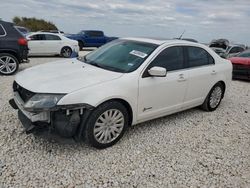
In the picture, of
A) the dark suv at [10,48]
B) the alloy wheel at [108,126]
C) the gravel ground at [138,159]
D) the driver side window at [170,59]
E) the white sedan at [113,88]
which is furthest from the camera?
the dark suv at [10,48]

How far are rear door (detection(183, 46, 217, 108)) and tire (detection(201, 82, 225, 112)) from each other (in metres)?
0.20

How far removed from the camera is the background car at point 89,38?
65.6 ft

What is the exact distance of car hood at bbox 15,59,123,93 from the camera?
3.18 meters

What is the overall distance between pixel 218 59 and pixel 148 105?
7.79ft

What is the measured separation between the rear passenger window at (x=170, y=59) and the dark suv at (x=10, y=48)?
5615 mm

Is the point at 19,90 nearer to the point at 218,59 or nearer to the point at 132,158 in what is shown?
the point at 132,158

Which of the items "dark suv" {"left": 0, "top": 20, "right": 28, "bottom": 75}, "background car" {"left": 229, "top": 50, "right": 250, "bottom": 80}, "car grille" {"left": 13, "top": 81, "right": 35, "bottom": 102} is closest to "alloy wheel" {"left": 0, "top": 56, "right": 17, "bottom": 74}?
"dark suv" {"left": 0, "top": 20, "right": 28, "bottom": 75}

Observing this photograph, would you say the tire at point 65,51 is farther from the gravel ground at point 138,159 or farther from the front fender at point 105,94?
the front fender at point 105,94

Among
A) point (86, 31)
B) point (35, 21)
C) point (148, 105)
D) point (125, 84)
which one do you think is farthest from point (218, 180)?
point (35, 21)

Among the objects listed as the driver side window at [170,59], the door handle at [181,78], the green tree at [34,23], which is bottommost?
the door handle at [181,78]

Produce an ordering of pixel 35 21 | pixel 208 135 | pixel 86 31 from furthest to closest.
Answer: pixel 35 21 < pixel 86 31 < pixel 208 135

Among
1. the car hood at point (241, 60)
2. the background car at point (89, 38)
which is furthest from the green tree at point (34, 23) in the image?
the car hood at point (241, 60)

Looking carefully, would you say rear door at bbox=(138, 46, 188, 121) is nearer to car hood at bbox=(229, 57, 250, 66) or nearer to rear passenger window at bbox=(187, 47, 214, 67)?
rear passenger window at bbox=(187, 47, 214, 67)

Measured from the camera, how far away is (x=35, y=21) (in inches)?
1566
